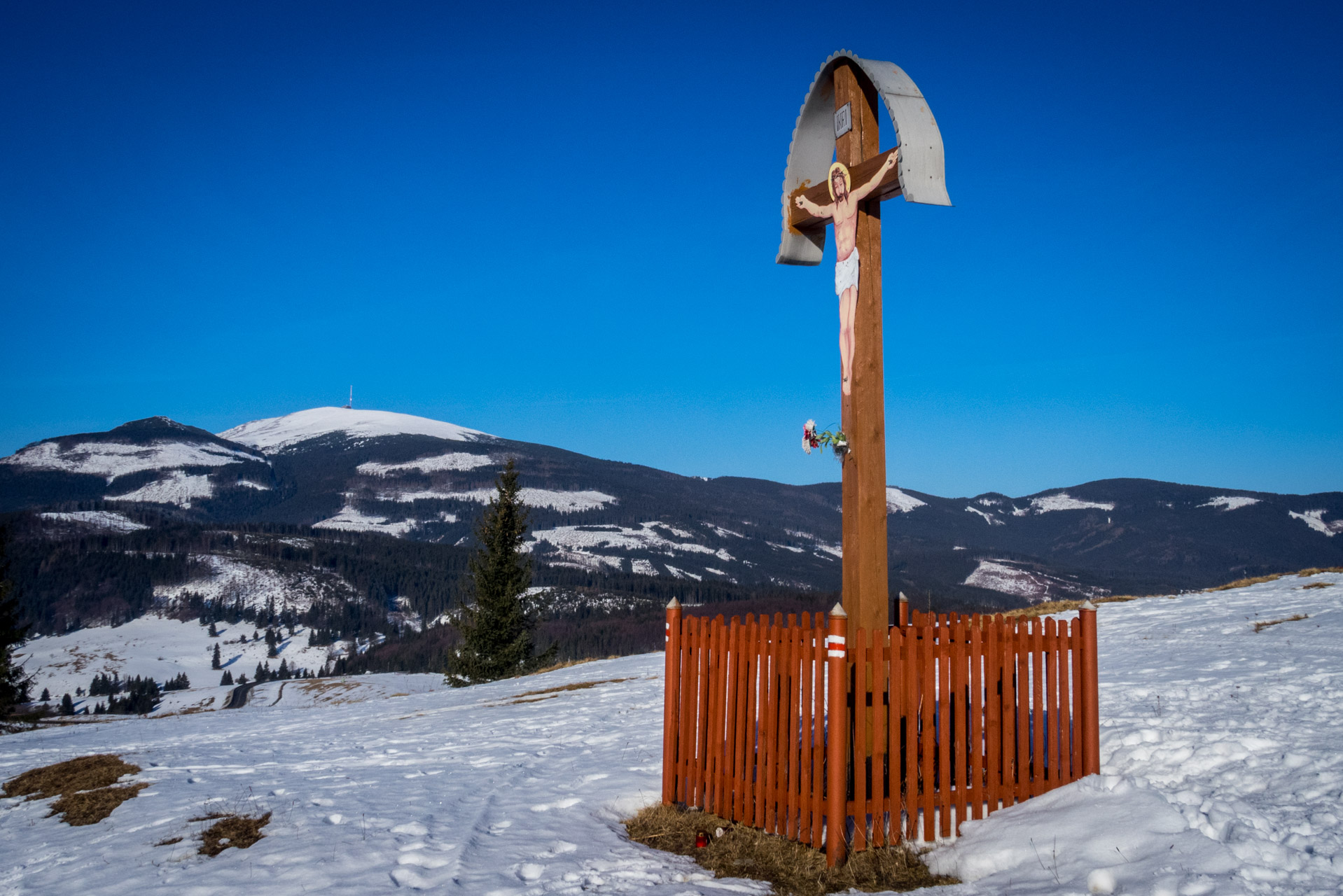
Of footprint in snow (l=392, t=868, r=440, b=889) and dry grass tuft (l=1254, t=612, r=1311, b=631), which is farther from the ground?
dry grass tuft (l=1254, t=612, r=1311, b=631)

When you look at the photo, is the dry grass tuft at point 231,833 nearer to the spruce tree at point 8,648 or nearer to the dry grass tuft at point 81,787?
the dry grass tuft at point 81,787

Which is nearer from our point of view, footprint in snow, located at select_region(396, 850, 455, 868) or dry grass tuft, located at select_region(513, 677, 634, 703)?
footprint in snow, located at select_region(396, 850, 455, 868)

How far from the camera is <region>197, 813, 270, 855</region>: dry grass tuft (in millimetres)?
6672

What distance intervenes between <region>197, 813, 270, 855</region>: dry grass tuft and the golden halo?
303 inches

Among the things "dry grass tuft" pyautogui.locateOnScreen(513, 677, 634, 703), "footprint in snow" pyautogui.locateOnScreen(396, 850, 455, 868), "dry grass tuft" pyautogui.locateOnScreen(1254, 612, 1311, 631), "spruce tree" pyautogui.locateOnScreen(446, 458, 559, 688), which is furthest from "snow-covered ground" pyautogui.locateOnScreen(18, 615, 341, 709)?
"dry grass tuft" pyautogui.locateOnScreen(1254, 612, 1311, 631)

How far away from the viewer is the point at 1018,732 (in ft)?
22.0

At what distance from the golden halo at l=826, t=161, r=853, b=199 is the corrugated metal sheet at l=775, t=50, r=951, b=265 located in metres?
0.60

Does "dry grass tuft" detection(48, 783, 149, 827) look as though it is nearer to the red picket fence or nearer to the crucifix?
the red picket fence

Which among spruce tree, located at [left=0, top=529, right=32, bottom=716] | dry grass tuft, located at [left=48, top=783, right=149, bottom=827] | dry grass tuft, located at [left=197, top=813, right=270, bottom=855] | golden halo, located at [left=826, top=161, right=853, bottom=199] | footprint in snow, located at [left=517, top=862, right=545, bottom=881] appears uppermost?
golden halo, located at [left=826, top=161, right=853, bottom=199]

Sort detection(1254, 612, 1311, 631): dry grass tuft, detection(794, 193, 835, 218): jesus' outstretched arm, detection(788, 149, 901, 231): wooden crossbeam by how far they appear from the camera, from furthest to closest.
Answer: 1. detection(1254, 612, 1311, 631): dry grass tuft
2. detection(794, 193, 835, 218): jesus' outstretched arm
3. detection(788, 149, 901, 231): wooden crossbeam

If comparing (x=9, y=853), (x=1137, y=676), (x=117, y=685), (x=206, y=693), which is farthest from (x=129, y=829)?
(x=117, y=685)

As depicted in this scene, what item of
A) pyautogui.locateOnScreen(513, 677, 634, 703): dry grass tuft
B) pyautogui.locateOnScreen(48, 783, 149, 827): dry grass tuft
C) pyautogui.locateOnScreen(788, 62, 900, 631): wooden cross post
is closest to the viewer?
pyautogui.locateOnScreen(788, 62, 900, 631): wooden cross post

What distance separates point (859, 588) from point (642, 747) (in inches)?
214

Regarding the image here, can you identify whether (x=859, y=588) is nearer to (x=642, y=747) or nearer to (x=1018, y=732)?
(x=1018, y=732)
